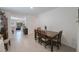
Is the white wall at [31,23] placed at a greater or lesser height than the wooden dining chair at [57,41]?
greater

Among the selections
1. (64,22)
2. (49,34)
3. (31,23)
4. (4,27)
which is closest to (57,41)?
(49,34)

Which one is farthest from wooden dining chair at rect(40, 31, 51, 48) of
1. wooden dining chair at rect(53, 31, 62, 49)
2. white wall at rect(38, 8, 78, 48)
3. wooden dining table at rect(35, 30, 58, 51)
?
white wall at rect(38, 8, 78, 48)

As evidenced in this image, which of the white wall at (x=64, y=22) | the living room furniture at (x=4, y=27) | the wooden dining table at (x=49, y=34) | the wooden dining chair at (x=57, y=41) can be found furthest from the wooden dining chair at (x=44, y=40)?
the living room furniture at (x=4, y=27)

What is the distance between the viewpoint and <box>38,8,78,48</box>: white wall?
71.5 inches

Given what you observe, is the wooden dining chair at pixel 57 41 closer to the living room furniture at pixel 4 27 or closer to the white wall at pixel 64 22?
the white wall at pixel 64 22

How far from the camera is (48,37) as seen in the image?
2037 millimetres

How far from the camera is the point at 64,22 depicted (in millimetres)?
Answer: 1986

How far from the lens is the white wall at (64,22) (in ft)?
5.96
